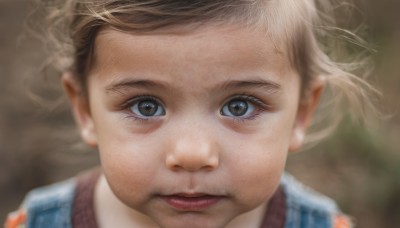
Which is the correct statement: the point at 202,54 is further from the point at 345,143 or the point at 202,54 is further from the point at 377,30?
the point at 377,30

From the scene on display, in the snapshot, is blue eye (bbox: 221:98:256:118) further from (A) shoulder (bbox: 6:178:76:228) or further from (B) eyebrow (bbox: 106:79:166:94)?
(A) shoulder (bbox: 6:178:76:228)

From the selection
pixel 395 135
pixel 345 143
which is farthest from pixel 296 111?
pixel 395 135

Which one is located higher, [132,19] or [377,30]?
[132,19]

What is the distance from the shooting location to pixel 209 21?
1.57 m

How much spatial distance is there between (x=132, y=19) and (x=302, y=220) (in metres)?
0.83

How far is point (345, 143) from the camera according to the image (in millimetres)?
2914

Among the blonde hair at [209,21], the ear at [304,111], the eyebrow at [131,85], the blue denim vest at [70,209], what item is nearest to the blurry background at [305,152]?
the blonde hair at [209,21]

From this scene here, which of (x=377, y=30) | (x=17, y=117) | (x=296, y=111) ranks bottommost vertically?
(x=17, y=117)

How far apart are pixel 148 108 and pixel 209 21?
0.24 meters

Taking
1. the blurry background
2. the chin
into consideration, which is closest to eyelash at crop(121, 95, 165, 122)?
the chin

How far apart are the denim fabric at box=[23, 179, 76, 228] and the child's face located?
0.40 m

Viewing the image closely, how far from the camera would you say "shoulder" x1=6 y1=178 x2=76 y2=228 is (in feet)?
6.79

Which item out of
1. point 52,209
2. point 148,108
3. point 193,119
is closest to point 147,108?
point 148,108

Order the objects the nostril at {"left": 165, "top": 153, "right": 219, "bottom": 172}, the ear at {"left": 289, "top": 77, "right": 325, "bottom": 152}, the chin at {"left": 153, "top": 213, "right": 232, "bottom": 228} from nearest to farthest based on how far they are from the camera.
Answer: the nostril at {"left": 165, "top": 153, "right": 219, "bottom": 172}
the chin at {"left": 153, "top": 213, "right": 232, "bottom": 228}
the ear at {"left": 289, "top": 77, "right": 325, "bottom": 152}
